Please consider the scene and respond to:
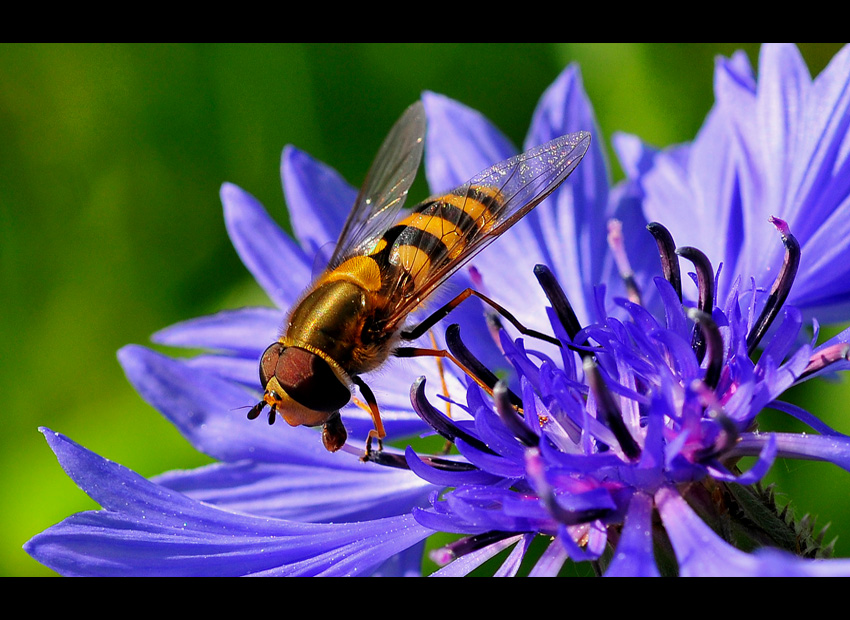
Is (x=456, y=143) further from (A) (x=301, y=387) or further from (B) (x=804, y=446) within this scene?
(B) (x=804, y=446)

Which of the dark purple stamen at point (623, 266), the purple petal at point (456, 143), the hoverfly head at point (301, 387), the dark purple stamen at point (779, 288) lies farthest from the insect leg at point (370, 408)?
the purple petal at point (456, 143)

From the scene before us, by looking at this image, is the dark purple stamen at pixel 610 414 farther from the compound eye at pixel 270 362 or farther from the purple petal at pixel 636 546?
the compound eye at pixel 270 362

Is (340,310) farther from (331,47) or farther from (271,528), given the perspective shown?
(331,47)

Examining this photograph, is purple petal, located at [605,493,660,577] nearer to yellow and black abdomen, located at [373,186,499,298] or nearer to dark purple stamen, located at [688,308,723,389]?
dark purple stamen, located at [688,308,723,389]

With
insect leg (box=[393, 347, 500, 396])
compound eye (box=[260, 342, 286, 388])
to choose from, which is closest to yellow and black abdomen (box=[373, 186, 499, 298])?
insect leg (box=[393, 347, 500, 396])

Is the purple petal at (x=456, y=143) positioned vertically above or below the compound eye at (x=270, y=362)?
above

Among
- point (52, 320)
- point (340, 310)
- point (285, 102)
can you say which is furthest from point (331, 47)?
point (340, 310)
